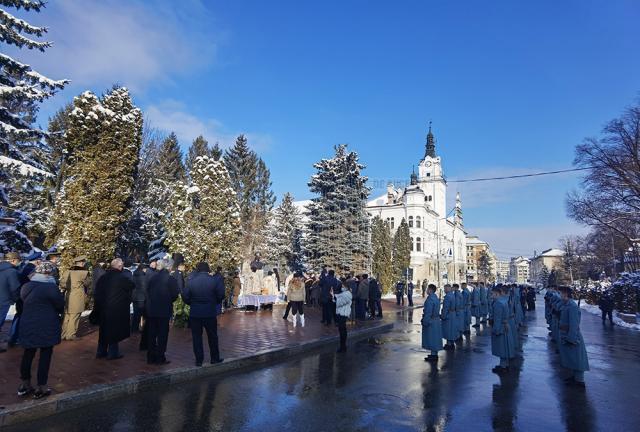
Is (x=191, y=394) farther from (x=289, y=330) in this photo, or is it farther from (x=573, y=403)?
(x=289, y=330)

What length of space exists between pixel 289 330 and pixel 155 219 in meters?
18.1

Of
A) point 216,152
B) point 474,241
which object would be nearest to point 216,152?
point 216,152

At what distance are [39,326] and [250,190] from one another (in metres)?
36.1

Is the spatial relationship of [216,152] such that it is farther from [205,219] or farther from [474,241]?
[474,241]

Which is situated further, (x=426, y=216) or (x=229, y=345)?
(x=426, y=216)

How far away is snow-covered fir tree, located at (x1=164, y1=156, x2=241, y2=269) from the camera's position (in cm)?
1698

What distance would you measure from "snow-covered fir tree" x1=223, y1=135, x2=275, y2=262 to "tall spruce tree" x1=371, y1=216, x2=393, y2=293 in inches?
474

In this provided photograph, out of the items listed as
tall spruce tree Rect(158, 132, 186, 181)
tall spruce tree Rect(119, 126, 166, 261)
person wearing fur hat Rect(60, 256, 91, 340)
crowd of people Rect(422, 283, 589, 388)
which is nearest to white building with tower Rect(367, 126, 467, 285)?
tall spruce tree Rect(158, 132, 186, 181)

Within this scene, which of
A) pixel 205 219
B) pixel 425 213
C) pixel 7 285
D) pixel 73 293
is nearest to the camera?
pixel 7 285

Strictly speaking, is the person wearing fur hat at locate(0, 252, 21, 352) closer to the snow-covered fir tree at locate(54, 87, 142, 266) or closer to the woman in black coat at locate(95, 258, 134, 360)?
the woman in black coat at locate(95, 258, 134, 360)

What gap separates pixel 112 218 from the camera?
15125 mm

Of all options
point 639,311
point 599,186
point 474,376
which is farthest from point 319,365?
point 599,186

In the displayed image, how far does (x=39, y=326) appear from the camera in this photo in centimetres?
571

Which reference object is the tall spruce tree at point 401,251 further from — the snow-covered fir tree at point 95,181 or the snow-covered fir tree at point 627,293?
the snow-covered fir tree at point 95,181
